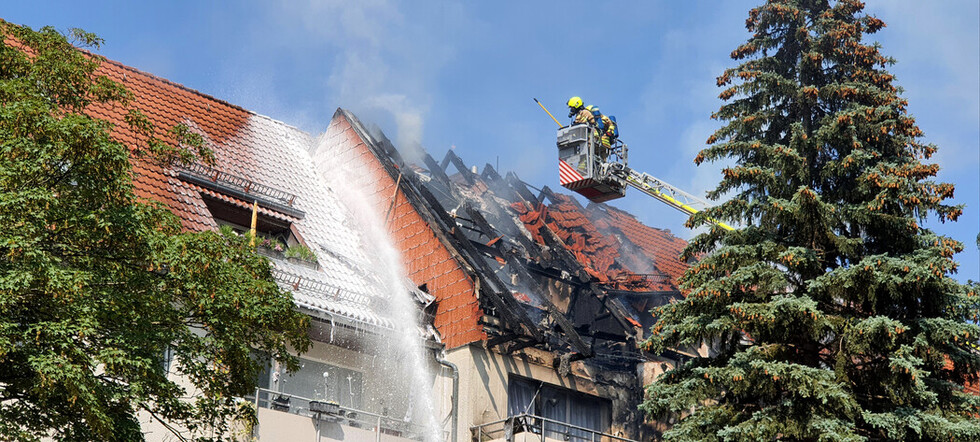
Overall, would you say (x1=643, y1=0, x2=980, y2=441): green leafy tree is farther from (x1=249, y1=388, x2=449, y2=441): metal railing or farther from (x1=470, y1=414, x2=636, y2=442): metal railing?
(x1=249, y1=388, x2=449, y2=441): metal railing

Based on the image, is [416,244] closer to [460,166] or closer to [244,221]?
[244,221]

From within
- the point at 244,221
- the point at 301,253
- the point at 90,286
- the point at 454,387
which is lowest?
the point at 90,286

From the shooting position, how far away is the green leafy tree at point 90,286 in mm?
10648

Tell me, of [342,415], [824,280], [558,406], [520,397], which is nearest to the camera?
[824,280]

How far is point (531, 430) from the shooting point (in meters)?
20.8

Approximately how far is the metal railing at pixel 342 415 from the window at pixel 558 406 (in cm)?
219

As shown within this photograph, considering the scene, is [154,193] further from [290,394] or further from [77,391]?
[77,391]

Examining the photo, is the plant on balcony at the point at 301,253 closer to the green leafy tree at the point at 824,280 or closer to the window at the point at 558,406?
the window at the point at 558,406

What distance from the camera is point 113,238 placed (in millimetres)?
11555


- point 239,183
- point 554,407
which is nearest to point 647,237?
point 554,407

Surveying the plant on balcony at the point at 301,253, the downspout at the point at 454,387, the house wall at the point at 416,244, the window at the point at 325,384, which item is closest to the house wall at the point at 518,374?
the downspout at the point at 454,387

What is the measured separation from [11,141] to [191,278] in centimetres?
224

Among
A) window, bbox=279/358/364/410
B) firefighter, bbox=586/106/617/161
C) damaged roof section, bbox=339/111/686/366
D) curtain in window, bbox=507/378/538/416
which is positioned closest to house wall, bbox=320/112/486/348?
damaged roof section, bbox=339/111/686/366

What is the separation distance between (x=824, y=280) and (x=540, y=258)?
33.0 feet
